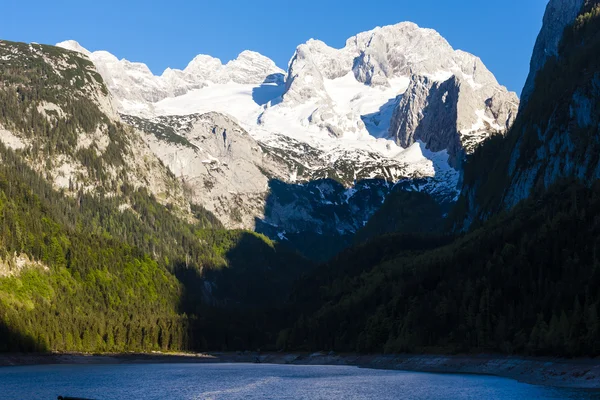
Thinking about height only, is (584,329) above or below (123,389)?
above

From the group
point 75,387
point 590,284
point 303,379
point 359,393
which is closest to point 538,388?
point 359,393

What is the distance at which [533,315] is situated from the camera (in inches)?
7559

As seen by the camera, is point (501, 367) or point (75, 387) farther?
point (501, 367)

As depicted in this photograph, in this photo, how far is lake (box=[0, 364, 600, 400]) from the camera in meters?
142

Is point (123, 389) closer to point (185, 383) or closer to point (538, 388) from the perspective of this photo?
point (185, 383)

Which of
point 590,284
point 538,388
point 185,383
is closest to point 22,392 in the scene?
point 185,383

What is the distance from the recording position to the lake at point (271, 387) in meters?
142

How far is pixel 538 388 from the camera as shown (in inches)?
5861

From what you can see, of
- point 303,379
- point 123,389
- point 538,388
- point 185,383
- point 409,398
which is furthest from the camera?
point 303,379

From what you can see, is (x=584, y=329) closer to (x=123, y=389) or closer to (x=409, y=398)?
(x=409, y=398)

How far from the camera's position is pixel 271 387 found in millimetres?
166500

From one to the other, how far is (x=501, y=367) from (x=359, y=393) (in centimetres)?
4665

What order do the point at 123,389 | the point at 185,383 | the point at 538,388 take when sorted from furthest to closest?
the point at 185,383
the point at 123,389
the point at 538,388

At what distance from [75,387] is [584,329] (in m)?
93.1
